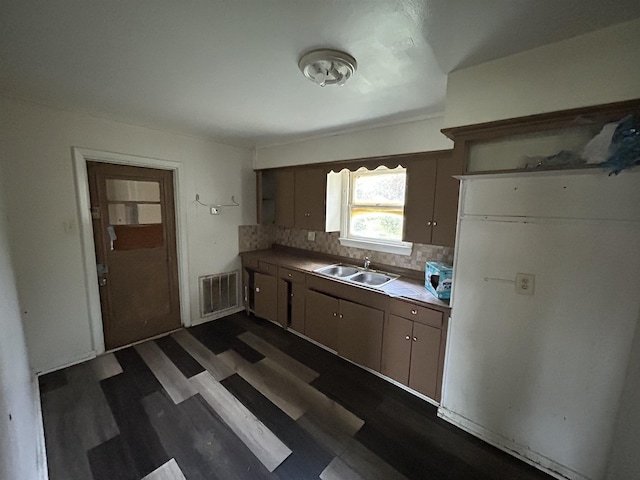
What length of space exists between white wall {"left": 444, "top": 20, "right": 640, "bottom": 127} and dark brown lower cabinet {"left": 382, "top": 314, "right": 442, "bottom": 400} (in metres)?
1.54

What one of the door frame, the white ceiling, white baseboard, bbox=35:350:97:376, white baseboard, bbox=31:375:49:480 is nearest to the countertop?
the door frame

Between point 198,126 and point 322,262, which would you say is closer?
point 198,126

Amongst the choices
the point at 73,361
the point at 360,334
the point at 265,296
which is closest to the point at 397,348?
the point at 360,334

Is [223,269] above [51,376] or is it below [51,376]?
above

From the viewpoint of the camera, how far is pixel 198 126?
2.69 metres

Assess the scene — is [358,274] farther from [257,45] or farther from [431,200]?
[257,45]

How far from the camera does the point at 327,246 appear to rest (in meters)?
3.41

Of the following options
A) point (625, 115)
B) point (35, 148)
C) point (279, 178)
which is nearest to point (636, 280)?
point (625, 115)

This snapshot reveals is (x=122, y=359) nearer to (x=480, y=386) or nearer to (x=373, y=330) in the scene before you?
(x=373, y=330)

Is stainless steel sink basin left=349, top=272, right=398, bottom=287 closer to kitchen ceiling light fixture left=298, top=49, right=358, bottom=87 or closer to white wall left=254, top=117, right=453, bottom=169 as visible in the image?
white wall left=254, top=117, right=453, bottom=169

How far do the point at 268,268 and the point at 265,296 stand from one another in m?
0.38

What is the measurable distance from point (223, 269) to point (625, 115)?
12.4 ft

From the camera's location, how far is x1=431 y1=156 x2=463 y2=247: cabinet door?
7.01ft

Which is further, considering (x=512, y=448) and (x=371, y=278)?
(x=371, y=278)
